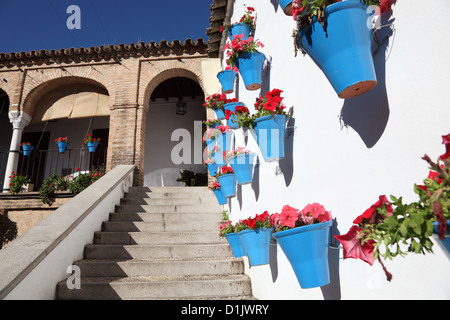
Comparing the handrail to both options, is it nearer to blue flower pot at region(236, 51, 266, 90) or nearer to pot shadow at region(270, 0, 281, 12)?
blue flower pot at region(236, 51, 266, 90)

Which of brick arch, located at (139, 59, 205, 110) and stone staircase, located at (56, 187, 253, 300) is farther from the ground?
Result: brick arch, located at (139, 59, 205, 110)

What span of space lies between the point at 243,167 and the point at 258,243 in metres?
0.92

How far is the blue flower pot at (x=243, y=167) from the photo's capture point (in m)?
2.91

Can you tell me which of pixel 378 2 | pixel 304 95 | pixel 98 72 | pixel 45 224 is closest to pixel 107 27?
pixel 98 72

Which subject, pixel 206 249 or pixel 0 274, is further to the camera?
pixel 206 249

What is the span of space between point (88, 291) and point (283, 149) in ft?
8.58

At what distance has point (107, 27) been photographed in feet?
25.8

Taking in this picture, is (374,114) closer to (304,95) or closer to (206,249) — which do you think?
(304,95)

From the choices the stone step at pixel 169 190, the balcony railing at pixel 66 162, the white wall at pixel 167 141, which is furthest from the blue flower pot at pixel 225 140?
the balcony railing at pixel 66 162

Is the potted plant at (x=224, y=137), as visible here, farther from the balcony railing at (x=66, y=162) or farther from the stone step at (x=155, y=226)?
the balcony railing at (x=66, y=162)

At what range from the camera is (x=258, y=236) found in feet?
7.16

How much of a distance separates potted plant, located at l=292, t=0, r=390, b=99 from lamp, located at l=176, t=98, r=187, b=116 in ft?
31.5

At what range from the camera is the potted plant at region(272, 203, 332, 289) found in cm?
138

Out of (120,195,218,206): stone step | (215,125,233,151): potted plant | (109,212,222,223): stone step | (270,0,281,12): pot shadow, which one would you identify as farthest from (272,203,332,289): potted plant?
(120,195,218,206): stone step
